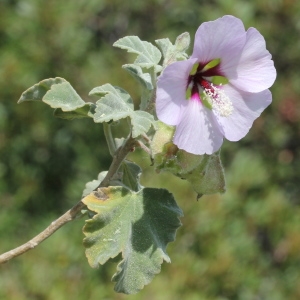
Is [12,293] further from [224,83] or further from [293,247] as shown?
[224,83]

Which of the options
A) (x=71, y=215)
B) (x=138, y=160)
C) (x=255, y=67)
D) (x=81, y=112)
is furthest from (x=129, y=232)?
(x=138, y=160)

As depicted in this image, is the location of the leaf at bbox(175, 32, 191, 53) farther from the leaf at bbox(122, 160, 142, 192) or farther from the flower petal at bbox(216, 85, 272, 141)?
the leaf at bbox(122, 160, 142, 192)

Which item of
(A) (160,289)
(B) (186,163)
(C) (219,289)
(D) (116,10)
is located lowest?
(C) (219,289)

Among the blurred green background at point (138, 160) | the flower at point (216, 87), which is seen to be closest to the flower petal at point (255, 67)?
the flower at point (216, 87)

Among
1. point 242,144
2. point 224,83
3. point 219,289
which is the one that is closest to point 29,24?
point 242,144

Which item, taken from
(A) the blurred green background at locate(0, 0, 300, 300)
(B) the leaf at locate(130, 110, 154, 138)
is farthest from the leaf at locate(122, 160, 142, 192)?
(A) the blurred green background at locate(0, 0, 300, 300)

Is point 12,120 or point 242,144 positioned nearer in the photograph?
point 12,120

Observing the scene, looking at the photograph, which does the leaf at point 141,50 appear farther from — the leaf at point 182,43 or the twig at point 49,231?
the twig at point 49,231
